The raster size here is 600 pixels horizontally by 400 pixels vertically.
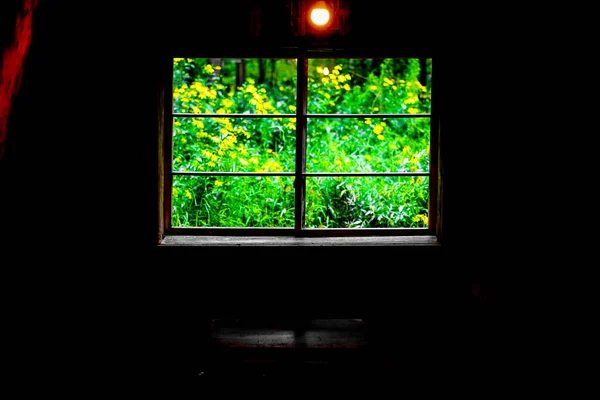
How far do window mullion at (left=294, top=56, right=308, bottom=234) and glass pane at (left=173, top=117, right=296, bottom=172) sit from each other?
0.97 metres

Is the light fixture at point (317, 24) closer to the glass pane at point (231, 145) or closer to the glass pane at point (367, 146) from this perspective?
the glass pane at point (231, 145)

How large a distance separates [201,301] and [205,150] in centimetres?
158

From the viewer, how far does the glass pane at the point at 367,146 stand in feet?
20.5

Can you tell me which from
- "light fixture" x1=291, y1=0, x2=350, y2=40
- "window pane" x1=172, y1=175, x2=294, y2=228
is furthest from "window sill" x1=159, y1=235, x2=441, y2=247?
"light fixture" x1=291, y1=0, x2=350, y2=40

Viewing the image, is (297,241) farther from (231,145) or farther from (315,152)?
(315,152)

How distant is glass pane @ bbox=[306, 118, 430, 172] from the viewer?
6.24m

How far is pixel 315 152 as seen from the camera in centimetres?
641
